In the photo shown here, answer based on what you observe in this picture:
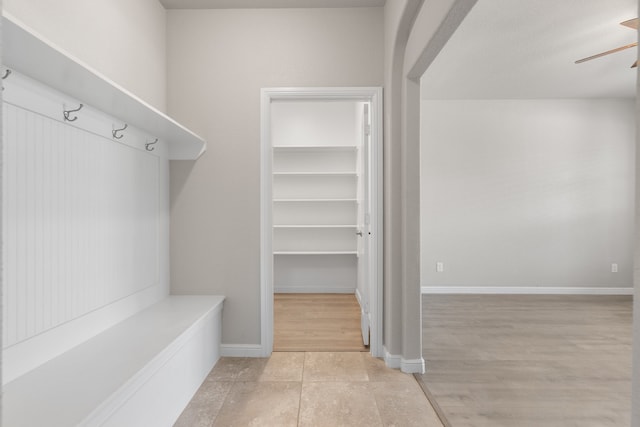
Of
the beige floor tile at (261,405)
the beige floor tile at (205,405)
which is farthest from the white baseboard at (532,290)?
the beige floor tile at (205,405)

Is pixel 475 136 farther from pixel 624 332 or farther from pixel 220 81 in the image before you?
pixel 220 81

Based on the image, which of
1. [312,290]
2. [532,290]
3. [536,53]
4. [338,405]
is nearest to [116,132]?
[338,405]

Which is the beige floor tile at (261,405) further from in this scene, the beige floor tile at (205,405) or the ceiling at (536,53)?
the ceiling at (536,53)

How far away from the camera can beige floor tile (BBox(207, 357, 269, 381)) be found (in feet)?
8.42

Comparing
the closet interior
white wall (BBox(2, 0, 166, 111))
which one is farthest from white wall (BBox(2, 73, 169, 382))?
the closet interior

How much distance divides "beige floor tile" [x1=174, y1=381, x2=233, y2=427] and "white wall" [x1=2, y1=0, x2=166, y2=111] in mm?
1970

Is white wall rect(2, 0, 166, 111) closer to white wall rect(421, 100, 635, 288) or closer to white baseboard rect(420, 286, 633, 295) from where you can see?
white wall rect(421, 100, 635, 288)

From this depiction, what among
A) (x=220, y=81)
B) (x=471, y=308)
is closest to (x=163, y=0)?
(x=220, y=81)

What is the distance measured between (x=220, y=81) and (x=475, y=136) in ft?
11.3

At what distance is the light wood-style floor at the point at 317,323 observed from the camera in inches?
123

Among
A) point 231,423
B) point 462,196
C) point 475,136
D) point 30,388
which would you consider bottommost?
point 231,423

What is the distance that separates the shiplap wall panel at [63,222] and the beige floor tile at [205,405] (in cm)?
76

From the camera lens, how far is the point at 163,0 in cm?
282

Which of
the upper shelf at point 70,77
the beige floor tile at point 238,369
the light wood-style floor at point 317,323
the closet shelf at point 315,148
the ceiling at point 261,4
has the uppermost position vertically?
the ceiling at point 261,4
